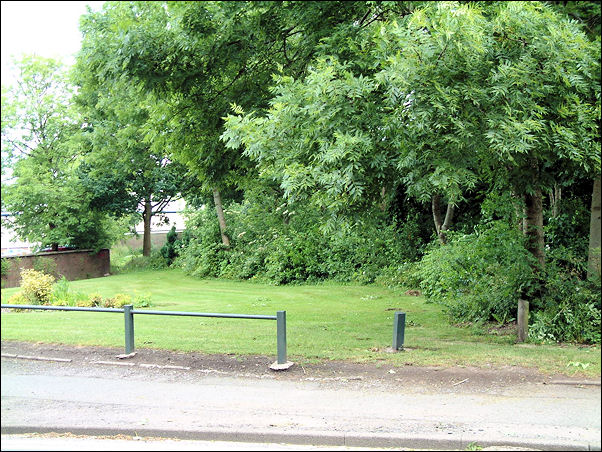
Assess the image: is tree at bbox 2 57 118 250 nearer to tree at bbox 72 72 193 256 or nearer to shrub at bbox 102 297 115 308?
tree at bbox 72 72 193 256

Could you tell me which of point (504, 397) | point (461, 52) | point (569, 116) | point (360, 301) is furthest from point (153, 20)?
point (360, 301)

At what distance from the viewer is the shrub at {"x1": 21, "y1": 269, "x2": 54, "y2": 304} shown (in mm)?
4117

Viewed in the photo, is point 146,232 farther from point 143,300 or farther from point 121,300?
point 121,300

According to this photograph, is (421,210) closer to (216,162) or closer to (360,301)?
(360,301)

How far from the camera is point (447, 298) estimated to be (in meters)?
6.98

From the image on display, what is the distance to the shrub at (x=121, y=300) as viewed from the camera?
233 inches

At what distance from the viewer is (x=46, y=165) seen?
15.0 feet

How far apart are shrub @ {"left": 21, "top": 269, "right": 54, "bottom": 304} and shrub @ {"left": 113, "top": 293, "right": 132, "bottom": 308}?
1331mm

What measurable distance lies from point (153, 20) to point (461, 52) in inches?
107

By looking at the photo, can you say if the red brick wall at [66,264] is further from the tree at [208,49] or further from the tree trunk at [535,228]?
the tree trunk at [535,228]

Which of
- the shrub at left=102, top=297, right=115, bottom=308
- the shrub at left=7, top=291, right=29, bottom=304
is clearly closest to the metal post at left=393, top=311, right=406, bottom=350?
the shrub at left=102, top=297, right=115, bottom=308

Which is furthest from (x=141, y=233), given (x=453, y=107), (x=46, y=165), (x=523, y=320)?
(x=523, y=320)

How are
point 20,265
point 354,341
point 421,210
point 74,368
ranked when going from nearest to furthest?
point 20,265
point 74,368
point 354,341
point 421,210

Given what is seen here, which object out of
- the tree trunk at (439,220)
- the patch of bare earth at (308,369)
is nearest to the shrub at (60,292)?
the patch of bare earth at (308,369)
